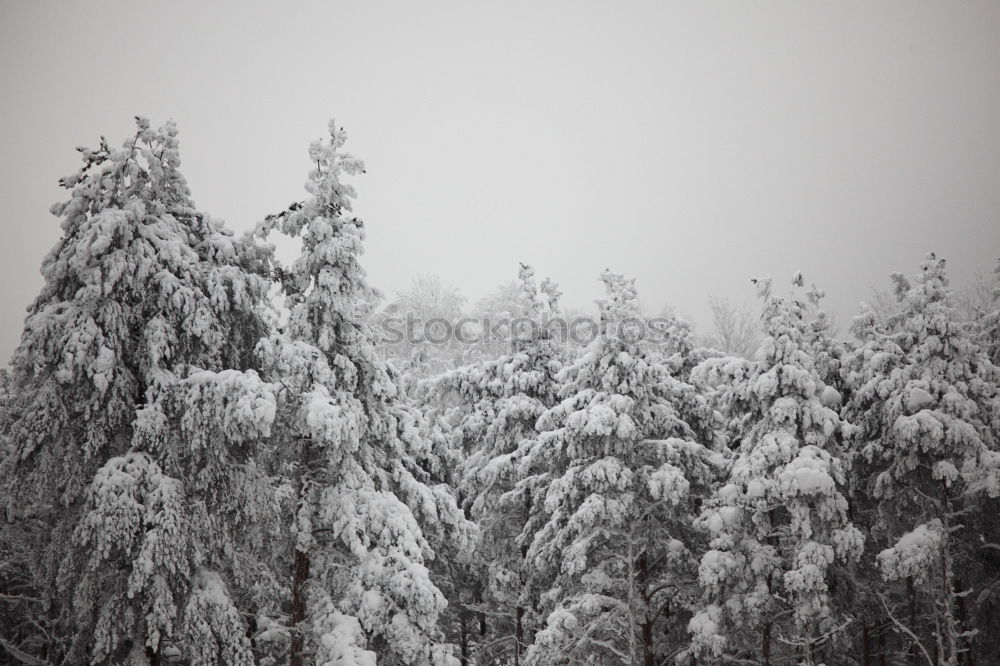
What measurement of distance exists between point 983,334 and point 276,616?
70.8 feet

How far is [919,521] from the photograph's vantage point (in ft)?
53.1

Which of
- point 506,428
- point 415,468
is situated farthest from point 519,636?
point 415,468

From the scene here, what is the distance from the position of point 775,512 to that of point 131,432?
14.7m

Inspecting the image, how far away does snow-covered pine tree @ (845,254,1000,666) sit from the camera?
48.4 ft

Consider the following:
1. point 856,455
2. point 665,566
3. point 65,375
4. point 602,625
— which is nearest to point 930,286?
point 856,455

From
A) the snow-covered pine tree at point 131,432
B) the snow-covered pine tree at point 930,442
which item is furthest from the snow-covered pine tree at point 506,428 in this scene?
the snow-covered pine tree at point 131,432

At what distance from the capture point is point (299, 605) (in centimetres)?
1179

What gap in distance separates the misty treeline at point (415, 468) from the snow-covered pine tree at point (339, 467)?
0.06m

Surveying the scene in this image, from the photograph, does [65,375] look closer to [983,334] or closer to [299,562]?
[299,562]

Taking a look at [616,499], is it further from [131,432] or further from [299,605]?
[131,432]

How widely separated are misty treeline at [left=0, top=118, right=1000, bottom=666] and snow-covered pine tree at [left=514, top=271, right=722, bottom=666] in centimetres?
8

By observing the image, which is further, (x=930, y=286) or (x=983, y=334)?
(x=983, y=334)

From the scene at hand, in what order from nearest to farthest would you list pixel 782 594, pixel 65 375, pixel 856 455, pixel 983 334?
pixel 65 375 < pixel 782 594 < pixel 856 455 < pixel 983 334

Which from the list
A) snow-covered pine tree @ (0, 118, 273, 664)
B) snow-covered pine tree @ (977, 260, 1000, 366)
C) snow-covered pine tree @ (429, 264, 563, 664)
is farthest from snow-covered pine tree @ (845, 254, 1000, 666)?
snow-covered pine tree @ (0, 118, 273, 664)
